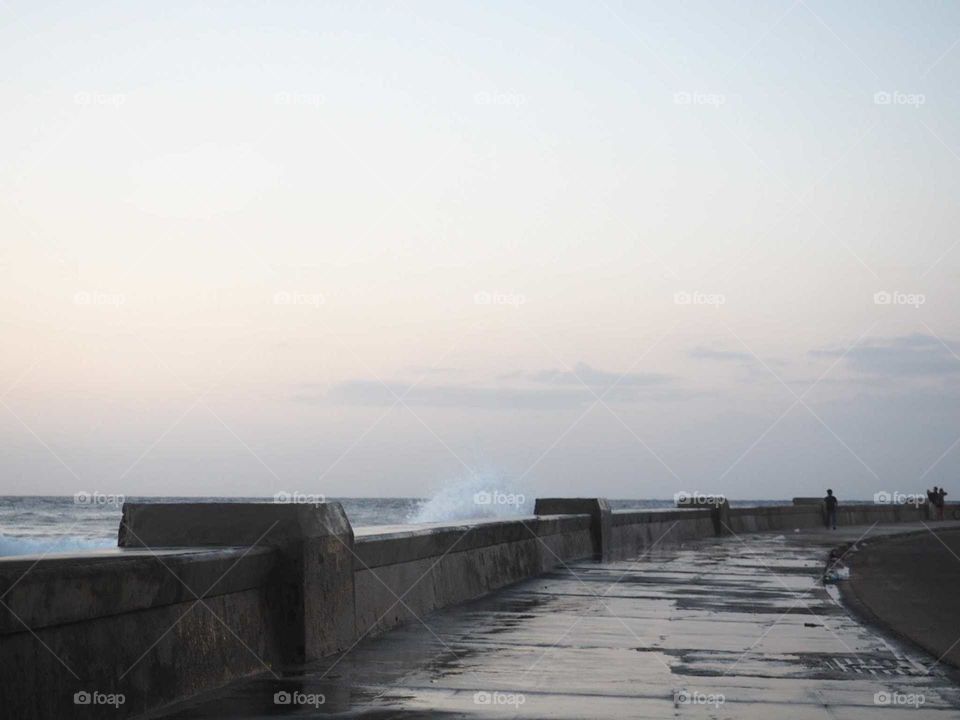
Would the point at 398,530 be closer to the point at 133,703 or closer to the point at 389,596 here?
the point at 389,596

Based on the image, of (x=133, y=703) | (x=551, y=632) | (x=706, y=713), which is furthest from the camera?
(x=551, y=632)

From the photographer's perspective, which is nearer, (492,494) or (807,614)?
(807,614)

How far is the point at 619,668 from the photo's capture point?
960 cm

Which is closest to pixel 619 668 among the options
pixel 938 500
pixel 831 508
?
pixel 831 508

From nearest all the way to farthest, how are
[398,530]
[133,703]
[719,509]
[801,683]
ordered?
[133,703], [801,683], [398,530], [719,509]

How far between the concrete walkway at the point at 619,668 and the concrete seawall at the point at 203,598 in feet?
0.82

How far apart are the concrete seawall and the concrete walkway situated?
251 mm

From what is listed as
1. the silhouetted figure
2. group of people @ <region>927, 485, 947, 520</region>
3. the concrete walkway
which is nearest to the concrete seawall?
the concrete walkway

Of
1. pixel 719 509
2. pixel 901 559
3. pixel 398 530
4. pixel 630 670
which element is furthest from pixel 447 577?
pixel 719 509

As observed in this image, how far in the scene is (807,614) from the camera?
1423 cm

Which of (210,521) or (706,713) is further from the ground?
(210,521)

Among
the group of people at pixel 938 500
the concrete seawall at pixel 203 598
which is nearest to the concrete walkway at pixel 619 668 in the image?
the concrete seawall at pixel 203 598

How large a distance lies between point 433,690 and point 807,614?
22.9ft

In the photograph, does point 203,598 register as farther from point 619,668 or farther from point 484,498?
point 484,498
